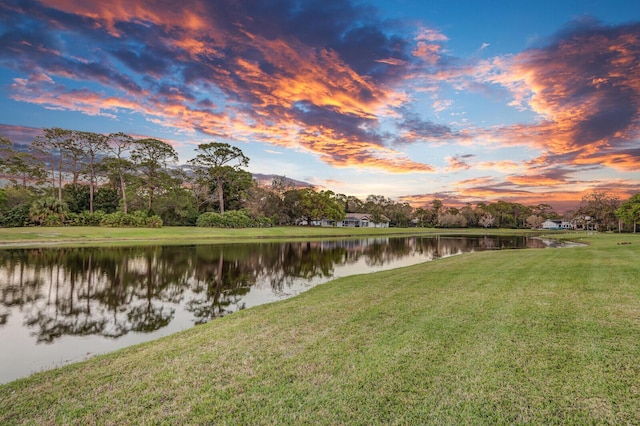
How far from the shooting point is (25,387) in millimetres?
4625

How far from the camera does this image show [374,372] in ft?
14.9

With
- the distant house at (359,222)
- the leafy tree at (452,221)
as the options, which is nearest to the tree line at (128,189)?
the distant house at (359,222)

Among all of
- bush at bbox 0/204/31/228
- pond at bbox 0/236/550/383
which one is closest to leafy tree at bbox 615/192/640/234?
pond at bbox 0/236/550/383

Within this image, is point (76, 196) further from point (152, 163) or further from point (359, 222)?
point (359, 222)

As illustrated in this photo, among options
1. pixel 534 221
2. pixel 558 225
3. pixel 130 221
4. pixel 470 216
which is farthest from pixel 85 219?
pixel 558 225

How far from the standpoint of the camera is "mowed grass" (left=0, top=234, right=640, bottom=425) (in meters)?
3.69

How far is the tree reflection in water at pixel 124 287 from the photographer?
8.73 metres

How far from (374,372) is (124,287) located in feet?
39.7

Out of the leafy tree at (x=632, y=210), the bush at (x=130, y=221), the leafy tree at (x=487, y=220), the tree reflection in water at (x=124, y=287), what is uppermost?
the leafy tree at (x=632, y=210)

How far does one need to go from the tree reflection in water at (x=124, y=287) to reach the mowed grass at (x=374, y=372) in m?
3.06

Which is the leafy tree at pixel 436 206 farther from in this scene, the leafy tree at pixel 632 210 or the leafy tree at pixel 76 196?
the leafy tree at pixel 76 196

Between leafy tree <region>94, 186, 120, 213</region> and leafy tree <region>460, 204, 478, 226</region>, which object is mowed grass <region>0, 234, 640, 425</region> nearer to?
leafy tree <region>94, 186, 120, 213</region>

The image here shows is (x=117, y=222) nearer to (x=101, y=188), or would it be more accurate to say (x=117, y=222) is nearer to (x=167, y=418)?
(x=101, y=188)

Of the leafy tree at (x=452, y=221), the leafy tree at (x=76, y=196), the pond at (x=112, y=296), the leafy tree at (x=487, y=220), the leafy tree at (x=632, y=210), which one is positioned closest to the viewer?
the pond at (x=112, y=296)
